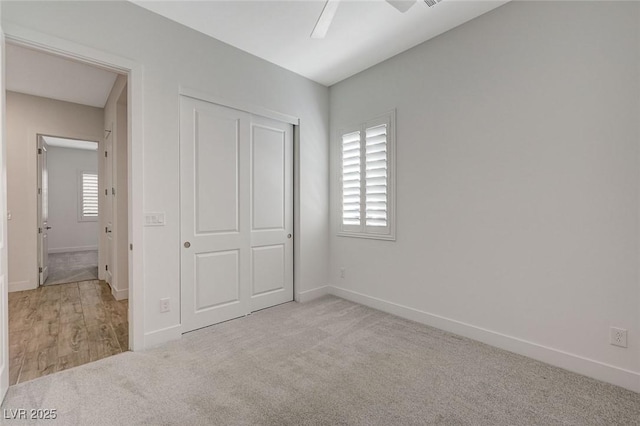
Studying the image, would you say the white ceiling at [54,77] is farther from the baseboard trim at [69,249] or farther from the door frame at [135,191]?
the baseboard trim at [69,249]

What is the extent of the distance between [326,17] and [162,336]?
2867 mm

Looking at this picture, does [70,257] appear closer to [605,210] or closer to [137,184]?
[137,184]

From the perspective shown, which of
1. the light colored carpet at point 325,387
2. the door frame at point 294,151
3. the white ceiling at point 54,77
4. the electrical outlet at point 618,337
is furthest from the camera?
the white ceiling at point 54,77

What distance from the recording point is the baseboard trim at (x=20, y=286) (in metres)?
4.31

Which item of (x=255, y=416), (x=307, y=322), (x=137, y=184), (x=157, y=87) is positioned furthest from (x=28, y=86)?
(x=255, y=416)

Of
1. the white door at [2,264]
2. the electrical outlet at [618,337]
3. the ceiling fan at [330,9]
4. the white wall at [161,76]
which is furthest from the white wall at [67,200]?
the electrical outlet at [618,337]

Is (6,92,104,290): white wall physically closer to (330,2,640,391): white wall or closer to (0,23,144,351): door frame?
(0,23,144,351): door frame

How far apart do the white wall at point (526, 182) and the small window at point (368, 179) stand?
132 millimetres

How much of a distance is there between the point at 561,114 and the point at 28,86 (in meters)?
6.13

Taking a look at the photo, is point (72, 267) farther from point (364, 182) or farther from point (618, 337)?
point (618, 337)

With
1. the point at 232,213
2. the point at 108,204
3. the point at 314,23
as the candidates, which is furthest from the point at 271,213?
the point at 108,204

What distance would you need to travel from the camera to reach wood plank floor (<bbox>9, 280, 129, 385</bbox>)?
7.82 ft

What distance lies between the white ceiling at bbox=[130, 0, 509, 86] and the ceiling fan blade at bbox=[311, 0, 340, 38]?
1.97 feet

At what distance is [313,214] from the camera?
4.00 metres
